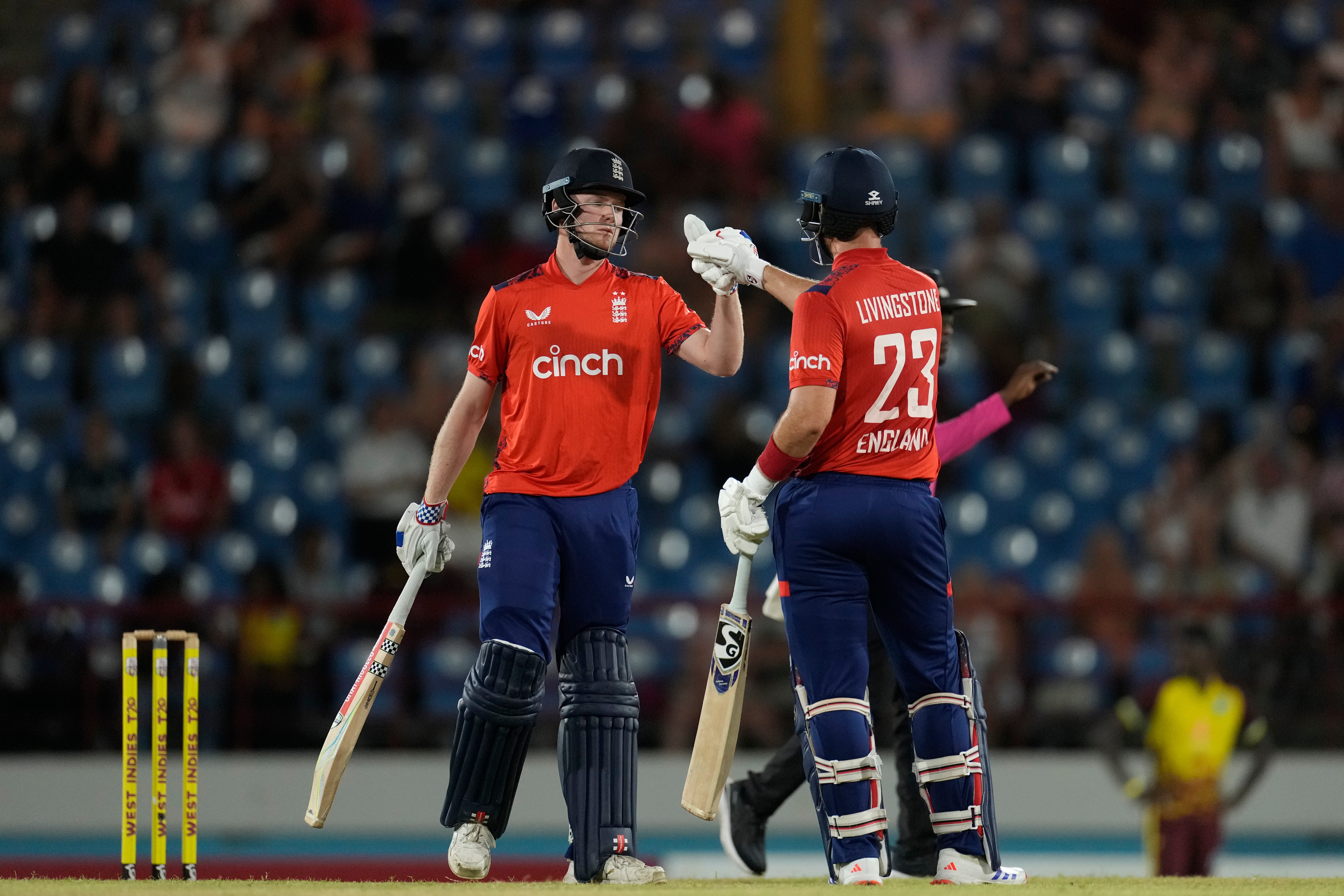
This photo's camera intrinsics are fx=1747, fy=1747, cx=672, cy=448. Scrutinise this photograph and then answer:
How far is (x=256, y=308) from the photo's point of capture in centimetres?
1251

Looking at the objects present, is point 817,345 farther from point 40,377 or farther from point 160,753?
point 40,377

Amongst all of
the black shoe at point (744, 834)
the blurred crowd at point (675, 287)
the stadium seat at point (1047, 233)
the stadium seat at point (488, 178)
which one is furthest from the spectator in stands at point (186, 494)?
the black shoe at point (744, 834)

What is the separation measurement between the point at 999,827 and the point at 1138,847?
35.5 inches

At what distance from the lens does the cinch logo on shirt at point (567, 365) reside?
563 centimetres

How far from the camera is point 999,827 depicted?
1045 centimetres

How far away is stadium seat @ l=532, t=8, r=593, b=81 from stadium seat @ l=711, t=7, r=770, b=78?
103 cm

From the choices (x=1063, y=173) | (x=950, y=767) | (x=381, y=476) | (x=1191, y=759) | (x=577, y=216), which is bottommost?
(x=1191, y=759)

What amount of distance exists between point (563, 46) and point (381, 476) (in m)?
4.39

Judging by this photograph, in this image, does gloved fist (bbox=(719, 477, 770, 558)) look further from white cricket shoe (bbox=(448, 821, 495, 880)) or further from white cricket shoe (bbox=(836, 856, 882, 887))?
white cricket shoe (bbox=(448, 821, 495, 880))

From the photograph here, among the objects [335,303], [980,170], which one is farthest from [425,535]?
[980,170]

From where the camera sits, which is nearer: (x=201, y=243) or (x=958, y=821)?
(x=958, y=821)

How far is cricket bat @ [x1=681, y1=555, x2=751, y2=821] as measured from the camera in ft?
18.4

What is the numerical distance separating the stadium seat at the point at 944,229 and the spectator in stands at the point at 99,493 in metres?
5.77

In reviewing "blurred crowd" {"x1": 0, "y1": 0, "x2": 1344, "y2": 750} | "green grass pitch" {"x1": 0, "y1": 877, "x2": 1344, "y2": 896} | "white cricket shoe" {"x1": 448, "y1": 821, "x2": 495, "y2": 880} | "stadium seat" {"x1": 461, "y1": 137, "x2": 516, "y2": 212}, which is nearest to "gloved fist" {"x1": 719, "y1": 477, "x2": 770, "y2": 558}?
"green grass pitch" {"x1": 0, "y1": 877, "x2": 1344, "y2": 896}
